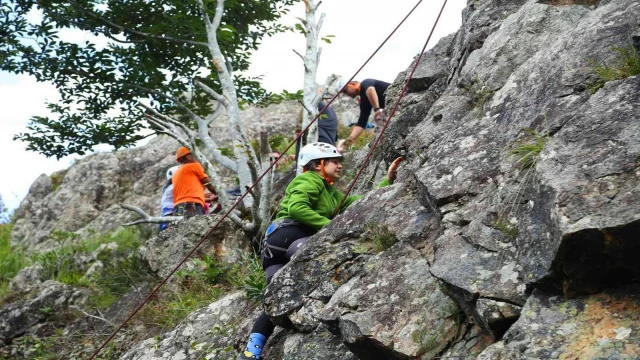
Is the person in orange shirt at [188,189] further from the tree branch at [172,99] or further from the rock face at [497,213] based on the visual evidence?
the rock face at [497,213]

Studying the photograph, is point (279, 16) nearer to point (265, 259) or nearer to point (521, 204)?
point (265, 259)

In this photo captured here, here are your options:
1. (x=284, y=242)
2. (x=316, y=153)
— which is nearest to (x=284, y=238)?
(x=284, y=242)

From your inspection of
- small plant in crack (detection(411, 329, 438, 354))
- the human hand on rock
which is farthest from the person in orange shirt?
small plant in crack (detection(411, 329, 438, 354))

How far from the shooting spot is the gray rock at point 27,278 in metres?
11.8

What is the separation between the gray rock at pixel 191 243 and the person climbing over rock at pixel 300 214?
2.97m

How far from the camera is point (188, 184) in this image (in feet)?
35.6

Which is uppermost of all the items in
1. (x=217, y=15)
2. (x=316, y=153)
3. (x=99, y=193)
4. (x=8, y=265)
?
(x=217, y=15)

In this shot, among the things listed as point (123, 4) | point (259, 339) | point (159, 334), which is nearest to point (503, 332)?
point (259, 339)

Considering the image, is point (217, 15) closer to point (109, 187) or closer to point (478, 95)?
point (478, 95)

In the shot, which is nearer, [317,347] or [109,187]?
[317,347]

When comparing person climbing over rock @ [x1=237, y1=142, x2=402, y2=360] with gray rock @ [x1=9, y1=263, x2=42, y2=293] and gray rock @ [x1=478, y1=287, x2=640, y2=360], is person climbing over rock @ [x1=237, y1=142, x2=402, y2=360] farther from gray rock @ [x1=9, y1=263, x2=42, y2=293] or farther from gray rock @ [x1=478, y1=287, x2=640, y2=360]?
gray rock @ [x1=9, y1=263, x2=42, y2=293]

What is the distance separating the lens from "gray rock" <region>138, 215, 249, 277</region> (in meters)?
9.80

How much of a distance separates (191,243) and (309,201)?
139 inches

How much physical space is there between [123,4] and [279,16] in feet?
8.77
